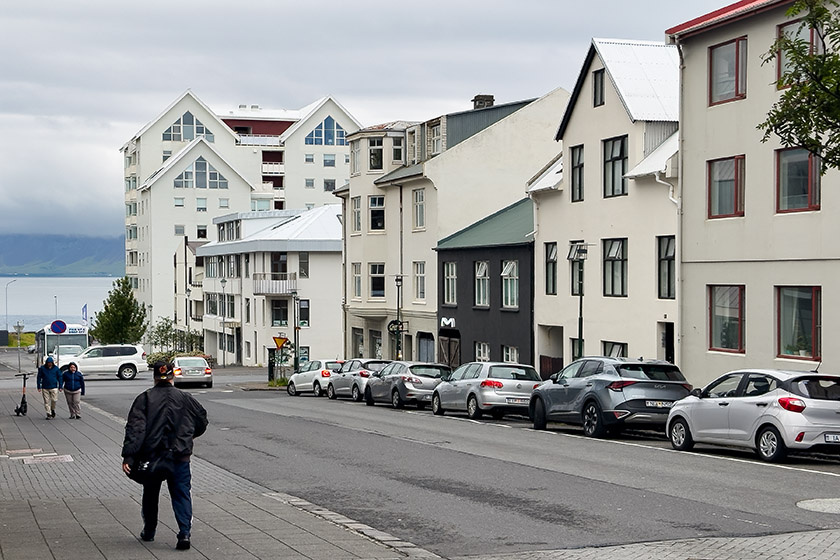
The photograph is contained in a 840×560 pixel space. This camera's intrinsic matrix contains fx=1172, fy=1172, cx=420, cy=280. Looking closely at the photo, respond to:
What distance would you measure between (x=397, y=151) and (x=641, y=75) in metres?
21.5

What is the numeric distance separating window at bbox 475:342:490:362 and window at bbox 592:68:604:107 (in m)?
12.2

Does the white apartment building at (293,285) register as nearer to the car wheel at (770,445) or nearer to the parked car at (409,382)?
the parked car at (409,382)

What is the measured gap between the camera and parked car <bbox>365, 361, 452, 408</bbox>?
1369 inches

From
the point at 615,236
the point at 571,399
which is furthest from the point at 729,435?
the point at 615,236

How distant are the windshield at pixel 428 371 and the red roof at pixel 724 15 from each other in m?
12.1

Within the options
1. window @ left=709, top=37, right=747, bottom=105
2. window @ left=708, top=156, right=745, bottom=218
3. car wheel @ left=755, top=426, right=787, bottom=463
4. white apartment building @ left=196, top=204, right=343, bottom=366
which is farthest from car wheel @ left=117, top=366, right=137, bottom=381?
car wheel @ left=755, top=426, right=787, bottom=463

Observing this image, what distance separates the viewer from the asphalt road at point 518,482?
11.5 m

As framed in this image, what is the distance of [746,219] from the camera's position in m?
27.5

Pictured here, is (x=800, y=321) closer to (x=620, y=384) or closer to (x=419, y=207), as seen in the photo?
(x=620, y=384)

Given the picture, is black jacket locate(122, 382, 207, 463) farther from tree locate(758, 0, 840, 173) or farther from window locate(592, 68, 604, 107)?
window locate(592, 68, 604, 107)

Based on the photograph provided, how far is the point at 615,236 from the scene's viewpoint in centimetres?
3509

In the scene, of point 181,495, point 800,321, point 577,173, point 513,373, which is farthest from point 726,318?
point 181,495

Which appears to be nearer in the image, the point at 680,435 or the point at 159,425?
the point at 159,425

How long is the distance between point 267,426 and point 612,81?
15220 mm
